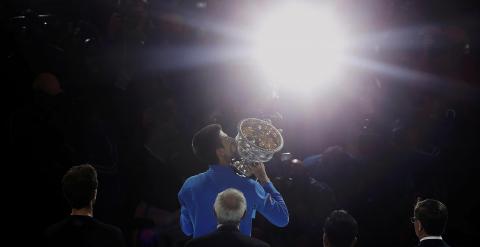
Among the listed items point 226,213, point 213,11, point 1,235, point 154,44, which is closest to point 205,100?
point 154,44

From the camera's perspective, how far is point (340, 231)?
13.6ft

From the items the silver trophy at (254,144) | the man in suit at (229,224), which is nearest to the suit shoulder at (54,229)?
the man in suit at (229,224)

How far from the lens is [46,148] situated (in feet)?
17.8

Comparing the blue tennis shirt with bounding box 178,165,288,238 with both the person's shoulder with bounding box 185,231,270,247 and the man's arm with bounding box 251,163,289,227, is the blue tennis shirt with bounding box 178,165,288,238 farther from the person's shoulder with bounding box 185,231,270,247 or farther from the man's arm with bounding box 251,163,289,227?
the person's shoulder with bounding box 185,231,270,247

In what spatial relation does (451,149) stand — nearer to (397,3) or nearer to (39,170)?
(397,3)

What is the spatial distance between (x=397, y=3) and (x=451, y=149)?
3.22 meters

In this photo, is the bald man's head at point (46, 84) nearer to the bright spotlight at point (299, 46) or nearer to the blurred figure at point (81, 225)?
the blurred figure at point (81, 225)

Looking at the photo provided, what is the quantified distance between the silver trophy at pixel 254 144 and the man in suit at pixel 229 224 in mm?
421

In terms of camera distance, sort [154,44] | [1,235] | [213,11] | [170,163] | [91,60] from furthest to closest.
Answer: [213,11] < [154,44] < [91,60] < [170,163] < [1,235]

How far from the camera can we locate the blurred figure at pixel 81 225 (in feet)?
11.7

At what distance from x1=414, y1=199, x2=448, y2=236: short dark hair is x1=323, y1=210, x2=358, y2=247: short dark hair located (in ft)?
1.91

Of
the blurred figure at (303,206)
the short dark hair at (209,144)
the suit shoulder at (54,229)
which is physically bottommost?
the blurred figure at (303,206)

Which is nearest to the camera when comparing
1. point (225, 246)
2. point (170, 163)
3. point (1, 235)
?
point (225, 246)

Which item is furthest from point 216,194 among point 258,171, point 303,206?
point 303,206
